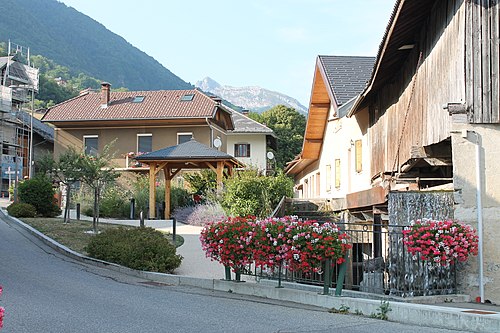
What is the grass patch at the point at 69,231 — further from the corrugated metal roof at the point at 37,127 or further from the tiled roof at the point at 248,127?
the corrugated metal roof at the point at 37,127

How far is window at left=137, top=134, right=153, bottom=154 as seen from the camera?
4441 cm

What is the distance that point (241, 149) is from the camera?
2229 inches

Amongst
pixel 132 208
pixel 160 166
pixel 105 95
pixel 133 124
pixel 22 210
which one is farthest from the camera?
pixel 105 95

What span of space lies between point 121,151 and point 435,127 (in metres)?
34.4

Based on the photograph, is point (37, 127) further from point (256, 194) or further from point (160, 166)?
point (256, 194)

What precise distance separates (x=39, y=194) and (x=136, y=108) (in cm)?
1825

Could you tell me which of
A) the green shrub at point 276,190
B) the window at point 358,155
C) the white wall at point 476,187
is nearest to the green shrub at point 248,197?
the green shrub at point 276,190

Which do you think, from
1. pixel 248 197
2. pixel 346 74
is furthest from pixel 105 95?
pixel 346 74

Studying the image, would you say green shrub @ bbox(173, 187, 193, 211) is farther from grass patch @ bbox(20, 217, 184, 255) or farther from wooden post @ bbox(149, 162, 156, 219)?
grass patch @ bbox(20, 217, 184, 255)

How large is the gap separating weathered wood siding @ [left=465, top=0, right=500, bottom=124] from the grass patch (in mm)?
11112

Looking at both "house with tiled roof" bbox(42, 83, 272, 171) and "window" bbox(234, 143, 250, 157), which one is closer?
"house with tiled roof" bbox(42, 83, 272, 171)

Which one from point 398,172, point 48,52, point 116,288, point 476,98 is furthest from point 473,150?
point 48,52

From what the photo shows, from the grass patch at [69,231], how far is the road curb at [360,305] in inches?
139

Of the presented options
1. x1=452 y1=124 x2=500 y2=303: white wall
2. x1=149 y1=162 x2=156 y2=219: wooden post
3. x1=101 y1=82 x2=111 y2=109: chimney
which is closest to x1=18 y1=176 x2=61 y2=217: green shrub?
x1=149 y1=162 x2=156 y2=219: wooden post
